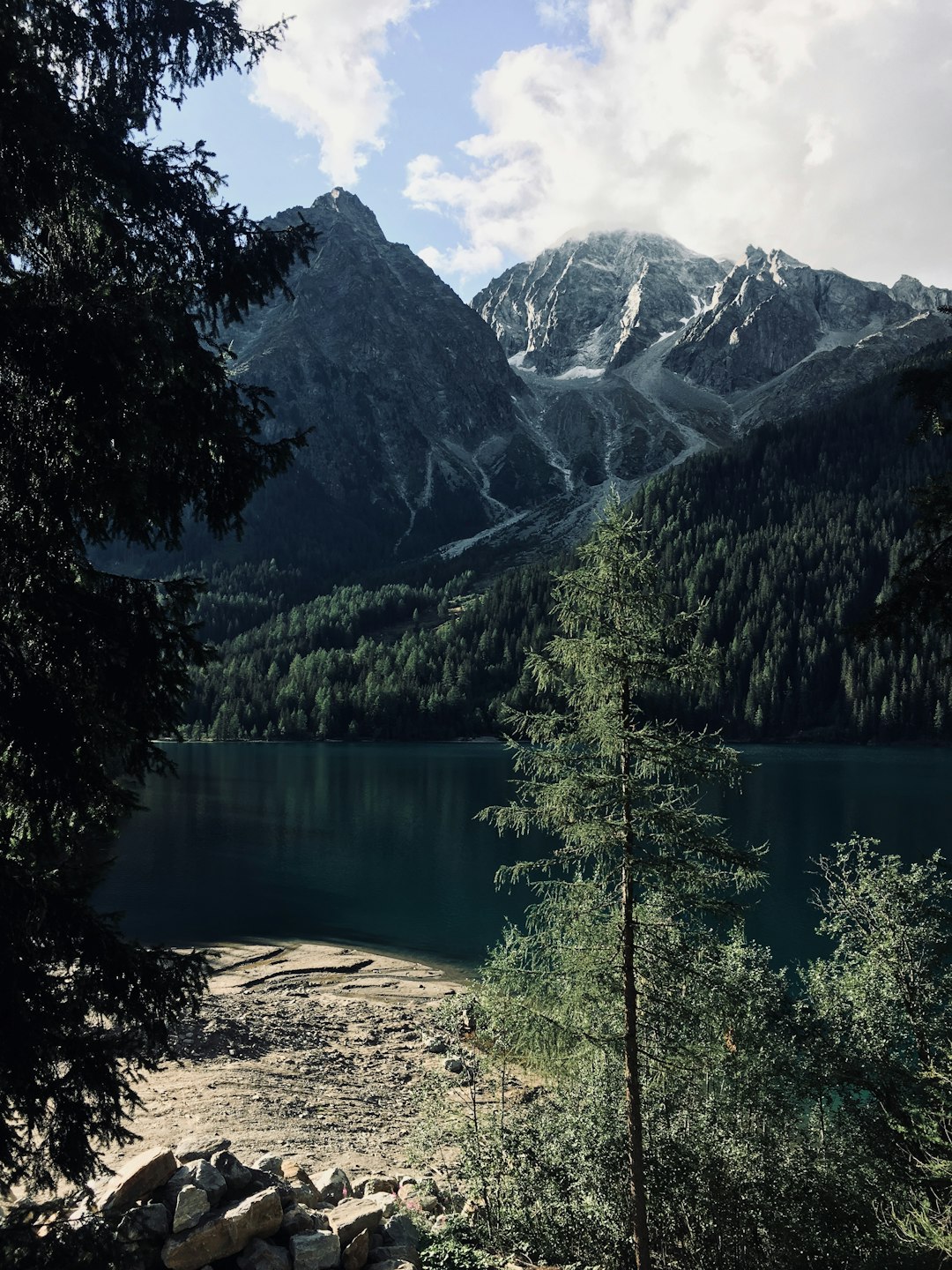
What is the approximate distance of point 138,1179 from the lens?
31.0 feet

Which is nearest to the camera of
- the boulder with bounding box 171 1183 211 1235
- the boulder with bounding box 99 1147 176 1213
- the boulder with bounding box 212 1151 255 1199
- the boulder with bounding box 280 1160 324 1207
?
the boulder with bounding box 171 1183 211 1235

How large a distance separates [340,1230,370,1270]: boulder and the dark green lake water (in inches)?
349

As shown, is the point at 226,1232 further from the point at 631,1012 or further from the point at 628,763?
the point at 628,763

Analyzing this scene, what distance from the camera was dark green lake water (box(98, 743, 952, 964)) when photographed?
126 feet

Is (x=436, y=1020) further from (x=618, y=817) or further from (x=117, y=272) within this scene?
(x=117, y=272)

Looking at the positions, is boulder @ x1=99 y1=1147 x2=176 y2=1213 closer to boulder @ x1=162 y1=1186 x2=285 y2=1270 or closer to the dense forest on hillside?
boulder @ x1=162 y1=1186 x2=285 y2=1270

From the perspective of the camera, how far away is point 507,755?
389ft

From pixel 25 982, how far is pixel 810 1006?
51.2 feet

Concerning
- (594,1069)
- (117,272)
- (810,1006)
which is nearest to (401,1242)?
(594,1069)

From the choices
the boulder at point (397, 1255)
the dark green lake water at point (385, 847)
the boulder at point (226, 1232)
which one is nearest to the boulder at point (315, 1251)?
the boulder at point (226, 1232)

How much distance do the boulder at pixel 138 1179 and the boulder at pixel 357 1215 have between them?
2.34m

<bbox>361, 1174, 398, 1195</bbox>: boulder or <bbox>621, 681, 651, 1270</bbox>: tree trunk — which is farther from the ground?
<bbox>621, 681, 651, 1270</bbox>: tree trunk

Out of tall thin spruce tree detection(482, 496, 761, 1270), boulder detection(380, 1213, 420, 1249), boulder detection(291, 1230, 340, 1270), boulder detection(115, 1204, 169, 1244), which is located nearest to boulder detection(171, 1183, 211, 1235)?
boulder detection(115, 1204, 169, 1244)

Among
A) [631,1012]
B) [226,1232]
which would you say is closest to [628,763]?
[631,1012]
